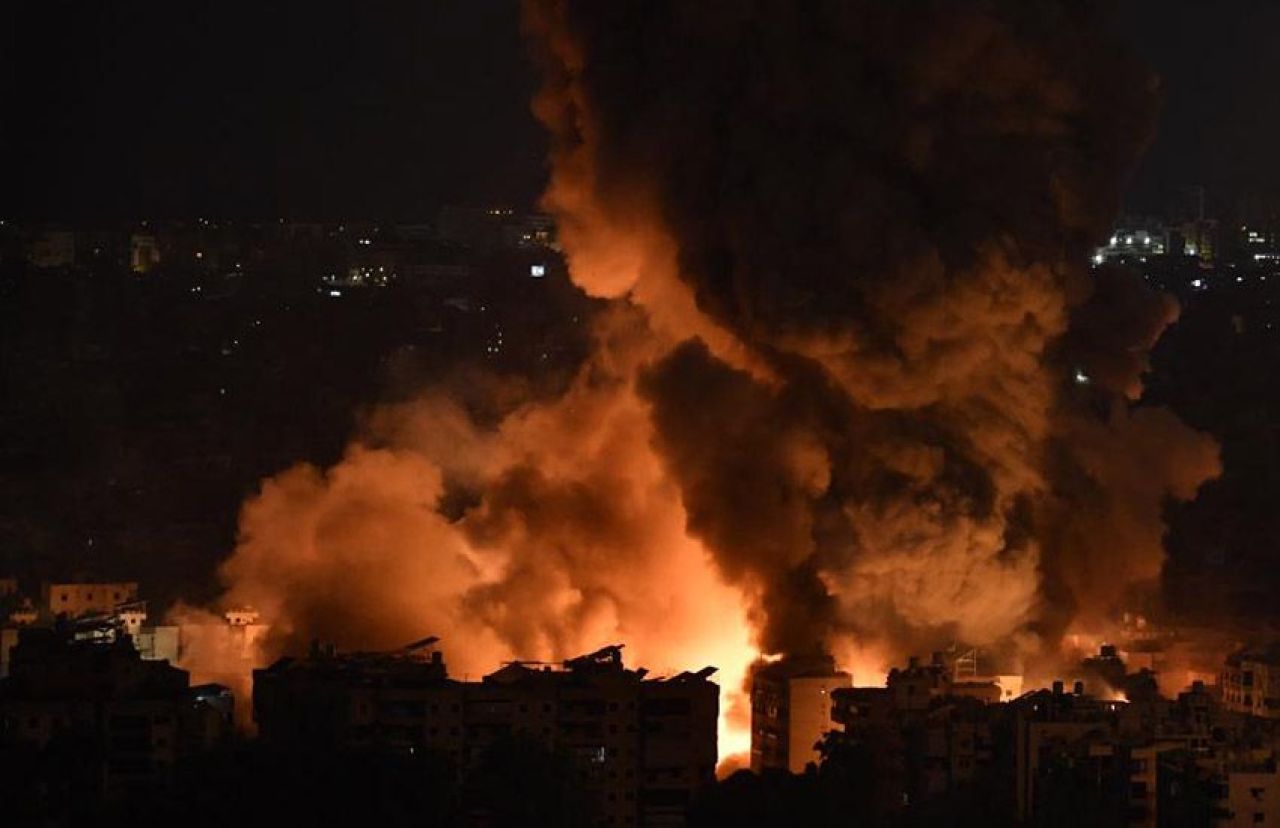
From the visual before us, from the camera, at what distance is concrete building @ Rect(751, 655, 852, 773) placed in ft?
86.7

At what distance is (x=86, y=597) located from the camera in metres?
35.4

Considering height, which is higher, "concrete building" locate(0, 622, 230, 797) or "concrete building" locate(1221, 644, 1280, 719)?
"concrete building" locate(1221, 644, 1280, 719)

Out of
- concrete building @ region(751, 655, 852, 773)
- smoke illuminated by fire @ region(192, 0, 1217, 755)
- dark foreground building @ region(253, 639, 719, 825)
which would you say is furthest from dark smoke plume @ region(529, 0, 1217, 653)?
dark foreground building @ region(253, 639, 719, 825)

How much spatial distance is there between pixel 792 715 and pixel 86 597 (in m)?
11.3

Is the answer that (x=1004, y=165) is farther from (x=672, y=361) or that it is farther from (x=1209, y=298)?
(x=1209, y=298)

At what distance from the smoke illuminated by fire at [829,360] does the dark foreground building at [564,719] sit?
54.9 inches

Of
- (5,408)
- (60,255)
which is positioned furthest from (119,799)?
(60,255)

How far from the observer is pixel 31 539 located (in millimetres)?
41844

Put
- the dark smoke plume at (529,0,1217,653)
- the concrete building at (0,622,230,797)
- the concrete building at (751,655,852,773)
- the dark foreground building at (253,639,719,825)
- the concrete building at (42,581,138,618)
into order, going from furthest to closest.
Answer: the concrete building at (42,581,138,618)
the dark smoke plume at (529,0,1217,653)
the concrete building at (751,655,852,773)
the dark foreground building at (253,639,719,825)
the concrete building at (0,622,230,797)

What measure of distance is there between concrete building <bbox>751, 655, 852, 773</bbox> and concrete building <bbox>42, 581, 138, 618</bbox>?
9.52 m

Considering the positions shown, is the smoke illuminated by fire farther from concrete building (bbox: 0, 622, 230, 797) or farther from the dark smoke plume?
concrete building (bbox: 0, 622, 230, 797)

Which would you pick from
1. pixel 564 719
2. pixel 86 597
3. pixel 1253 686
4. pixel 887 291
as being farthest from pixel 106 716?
pixel 86 597

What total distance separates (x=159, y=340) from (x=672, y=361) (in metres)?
22.3

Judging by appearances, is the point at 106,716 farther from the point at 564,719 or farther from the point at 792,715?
the point at 792,715
